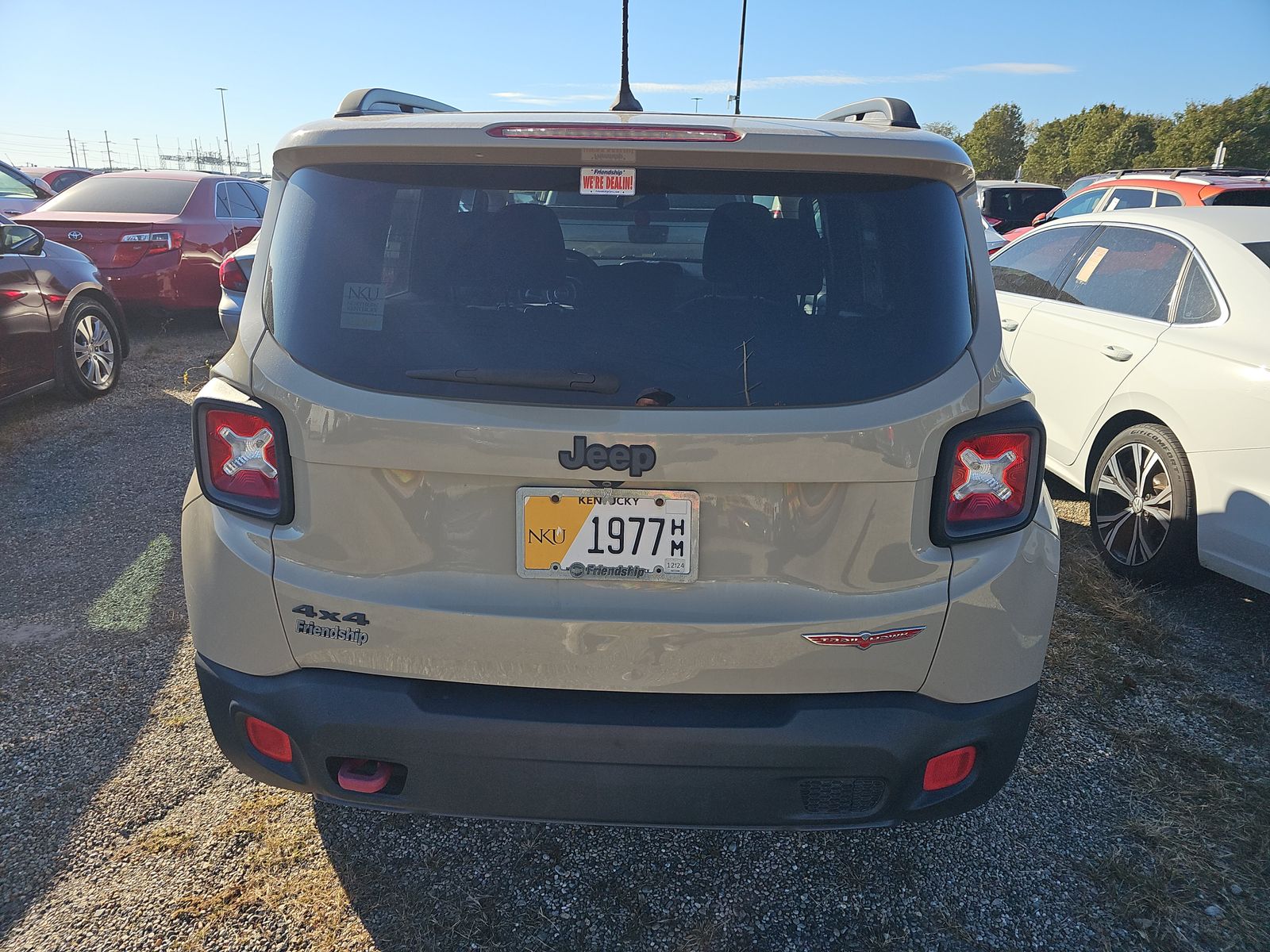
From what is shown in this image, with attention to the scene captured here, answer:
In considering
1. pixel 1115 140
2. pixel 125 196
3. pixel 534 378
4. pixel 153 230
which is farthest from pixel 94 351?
pixel 1115 140

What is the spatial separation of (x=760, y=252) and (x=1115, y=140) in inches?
2320

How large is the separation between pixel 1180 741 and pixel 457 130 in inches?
116

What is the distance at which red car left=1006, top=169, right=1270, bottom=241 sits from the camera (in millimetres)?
8961

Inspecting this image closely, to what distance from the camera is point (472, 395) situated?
1.70 metres

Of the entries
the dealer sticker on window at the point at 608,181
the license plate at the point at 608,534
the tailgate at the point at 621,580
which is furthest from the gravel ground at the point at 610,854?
the dealer sticker on window at the point at 608,181

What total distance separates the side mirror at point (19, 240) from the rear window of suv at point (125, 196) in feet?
11.6

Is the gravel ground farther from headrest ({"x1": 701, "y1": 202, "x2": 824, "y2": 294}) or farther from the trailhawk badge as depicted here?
headrest ({"x1": 701, "y1": 202, "x2": 824, "y2": 294})

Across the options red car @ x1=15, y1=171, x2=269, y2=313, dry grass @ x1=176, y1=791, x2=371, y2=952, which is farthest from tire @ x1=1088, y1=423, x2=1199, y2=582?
red car @ x1=15, y1=171, x2=269, y2=313

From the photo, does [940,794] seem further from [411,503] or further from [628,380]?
[411,503]

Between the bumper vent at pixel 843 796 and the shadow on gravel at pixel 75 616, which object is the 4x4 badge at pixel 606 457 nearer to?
the bumper vent at pixel 843 796

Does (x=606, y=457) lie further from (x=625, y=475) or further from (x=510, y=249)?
(x=510, y=249)

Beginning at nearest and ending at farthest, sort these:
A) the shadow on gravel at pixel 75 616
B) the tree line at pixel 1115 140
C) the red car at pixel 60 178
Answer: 1. the shadow on gravel at pixel 75 616
2. the red car at pixel 60 178
3. the tree line at pixel 1115 140

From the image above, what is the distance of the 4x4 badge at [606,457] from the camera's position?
167cm

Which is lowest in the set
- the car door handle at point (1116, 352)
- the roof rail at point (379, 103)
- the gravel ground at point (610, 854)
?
the gravel ground at point (610, 854)
